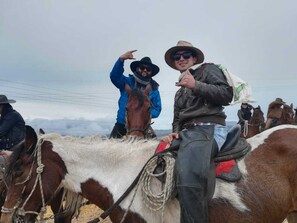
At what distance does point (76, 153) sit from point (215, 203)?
58.6 inches

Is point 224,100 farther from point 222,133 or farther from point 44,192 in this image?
point 44,192

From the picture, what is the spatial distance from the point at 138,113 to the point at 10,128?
2.94m

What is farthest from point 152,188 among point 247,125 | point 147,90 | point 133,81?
point 247,125

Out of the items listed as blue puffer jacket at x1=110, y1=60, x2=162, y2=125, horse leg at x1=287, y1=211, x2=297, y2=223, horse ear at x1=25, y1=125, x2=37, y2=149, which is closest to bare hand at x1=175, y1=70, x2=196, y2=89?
horse ear at x1=25, y1=125, x2=37, y2=149

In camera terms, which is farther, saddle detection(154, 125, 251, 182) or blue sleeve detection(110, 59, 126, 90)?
blue sleeve detection(110, 59, 126, 90)

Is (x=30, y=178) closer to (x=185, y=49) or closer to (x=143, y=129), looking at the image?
(x=185, y=49)

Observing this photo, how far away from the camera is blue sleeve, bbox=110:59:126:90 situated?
6562mm

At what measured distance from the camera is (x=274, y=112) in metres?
12.2

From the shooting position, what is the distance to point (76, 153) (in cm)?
390

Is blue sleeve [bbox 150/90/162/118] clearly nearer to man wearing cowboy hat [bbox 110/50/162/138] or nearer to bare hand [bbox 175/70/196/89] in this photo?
man wearing cowboy hat [bbox 110/50/162/138]

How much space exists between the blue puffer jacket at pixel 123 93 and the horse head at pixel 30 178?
9.48 feet

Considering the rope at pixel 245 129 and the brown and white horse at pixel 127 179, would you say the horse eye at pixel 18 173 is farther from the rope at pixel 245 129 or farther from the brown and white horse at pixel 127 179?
the rope at pixel 245 129

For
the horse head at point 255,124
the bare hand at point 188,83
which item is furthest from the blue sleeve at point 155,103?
the horse head at point 255,124

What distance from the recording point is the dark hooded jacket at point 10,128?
740cm
